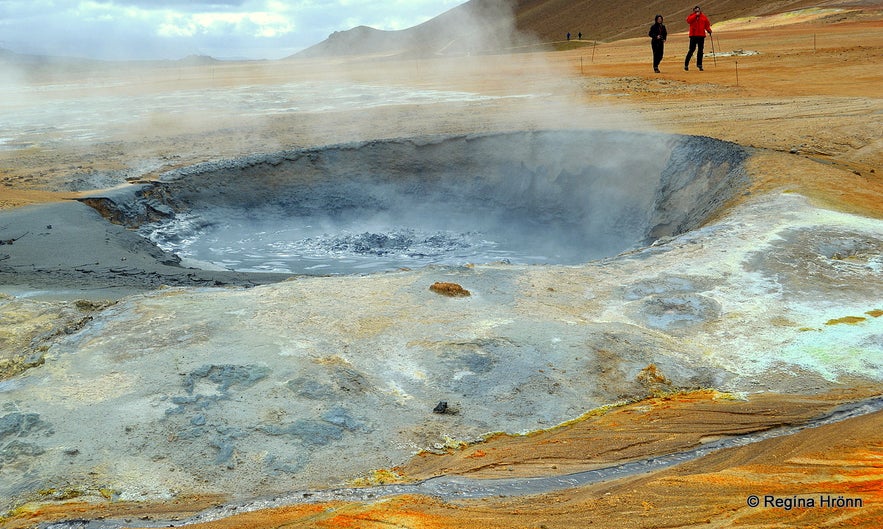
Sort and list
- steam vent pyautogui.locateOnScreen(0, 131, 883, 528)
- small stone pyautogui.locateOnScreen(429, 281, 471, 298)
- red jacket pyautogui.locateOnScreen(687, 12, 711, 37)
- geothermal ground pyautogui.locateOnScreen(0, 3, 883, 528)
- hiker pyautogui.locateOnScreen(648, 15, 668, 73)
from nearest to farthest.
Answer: geothermal ground pyautogui.locateOnScreen(0, 3, 883, 528) < steam vent pyautogui.locateOnScreen(0, 131, 883, 528) < small stone pyautogui.locateOnScreen(429, 281, 471, 298) < red jacket pyautogui.locateOnScreen(687, 12, 711, 37) < hiker pyautogui.locateOnScreen(648, 15, 668, 73)

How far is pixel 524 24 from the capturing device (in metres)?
52.0

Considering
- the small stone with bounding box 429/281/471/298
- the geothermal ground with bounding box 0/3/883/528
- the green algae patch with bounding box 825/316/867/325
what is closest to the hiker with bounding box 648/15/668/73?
the geothermal ground with bounding box 0/3/883/528

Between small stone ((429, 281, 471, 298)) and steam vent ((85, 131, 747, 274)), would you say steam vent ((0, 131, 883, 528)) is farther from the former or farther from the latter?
steam vent ((85, 131, 747, 274))

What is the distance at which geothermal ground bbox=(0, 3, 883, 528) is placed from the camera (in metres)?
3.32

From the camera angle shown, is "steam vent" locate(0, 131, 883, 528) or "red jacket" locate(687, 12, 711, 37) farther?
"red jacket" locate(687, 12, 711, 37)

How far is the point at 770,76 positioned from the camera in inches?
612

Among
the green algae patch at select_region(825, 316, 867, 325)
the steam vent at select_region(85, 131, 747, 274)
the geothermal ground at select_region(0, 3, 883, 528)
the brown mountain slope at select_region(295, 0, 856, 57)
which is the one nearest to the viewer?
the geothermal ground at select_region(0, 3, 883, 528)

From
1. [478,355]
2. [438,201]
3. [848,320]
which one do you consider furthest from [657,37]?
[478,355]

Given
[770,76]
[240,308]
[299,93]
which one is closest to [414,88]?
[299,93]

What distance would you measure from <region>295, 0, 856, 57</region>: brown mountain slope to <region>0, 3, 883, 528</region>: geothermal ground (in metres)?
28.5

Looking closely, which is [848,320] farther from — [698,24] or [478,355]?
[698,24]

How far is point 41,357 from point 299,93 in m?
16.1

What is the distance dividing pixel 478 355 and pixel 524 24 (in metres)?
50.4

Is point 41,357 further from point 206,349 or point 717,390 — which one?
point 717,390
